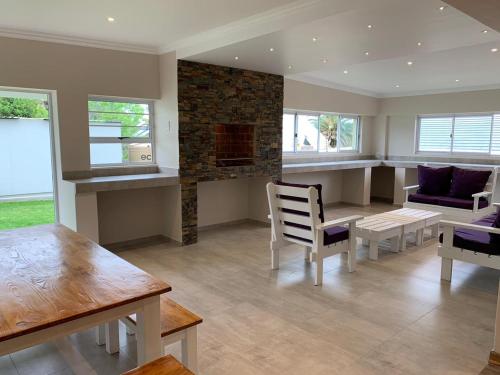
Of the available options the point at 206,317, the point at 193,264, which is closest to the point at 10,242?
the point at 206,317

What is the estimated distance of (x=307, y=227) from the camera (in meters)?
3.89

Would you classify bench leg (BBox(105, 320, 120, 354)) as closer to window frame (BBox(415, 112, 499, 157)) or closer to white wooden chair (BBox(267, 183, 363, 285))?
white wooden chair (BBox(267, 183, 363, 285))

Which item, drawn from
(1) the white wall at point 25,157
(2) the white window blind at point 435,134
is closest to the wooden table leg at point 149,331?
(1) the white wall at point 25,157

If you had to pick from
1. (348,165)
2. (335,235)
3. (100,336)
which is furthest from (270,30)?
(348,165)

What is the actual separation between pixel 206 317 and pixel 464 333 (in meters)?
1.94

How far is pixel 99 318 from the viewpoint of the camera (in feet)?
5.18

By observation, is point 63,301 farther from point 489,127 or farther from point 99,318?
point 489,127

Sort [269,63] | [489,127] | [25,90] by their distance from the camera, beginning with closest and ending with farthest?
[25,90] < [269,63] < [489,127]

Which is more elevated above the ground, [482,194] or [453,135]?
[453,135]

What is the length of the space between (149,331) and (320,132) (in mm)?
6799

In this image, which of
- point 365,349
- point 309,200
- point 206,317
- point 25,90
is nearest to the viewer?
point 365,349

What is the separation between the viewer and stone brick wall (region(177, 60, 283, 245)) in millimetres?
5047

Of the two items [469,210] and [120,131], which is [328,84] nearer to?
[469,210]

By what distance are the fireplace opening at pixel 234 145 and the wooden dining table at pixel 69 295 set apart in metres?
3.37
